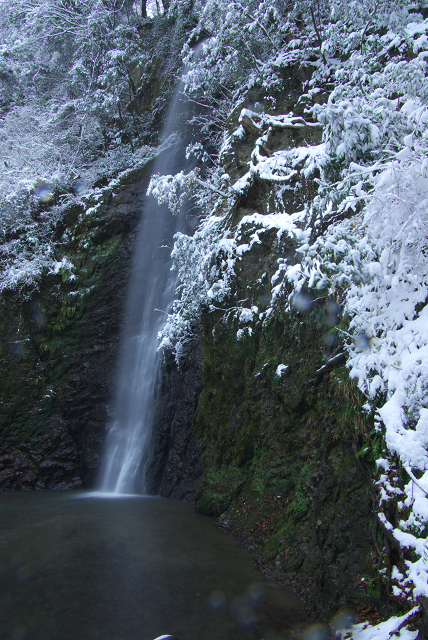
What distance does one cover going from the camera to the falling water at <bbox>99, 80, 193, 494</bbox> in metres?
11.3

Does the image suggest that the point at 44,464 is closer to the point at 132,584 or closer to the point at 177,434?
the point at 177,434

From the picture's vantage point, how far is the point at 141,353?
12188mm

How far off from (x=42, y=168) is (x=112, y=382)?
29.1 ft

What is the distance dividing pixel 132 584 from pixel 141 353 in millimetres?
7543

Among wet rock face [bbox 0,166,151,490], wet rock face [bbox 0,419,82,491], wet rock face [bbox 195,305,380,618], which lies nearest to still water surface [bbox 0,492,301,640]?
wet rock face [bbox 195,305,380,618]

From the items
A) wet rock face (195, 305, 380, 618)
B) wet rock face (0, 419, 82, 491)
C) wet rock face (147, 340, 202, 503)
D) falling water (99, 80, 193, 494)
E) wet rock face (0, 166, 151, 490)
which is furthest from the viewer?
wet rock face (0, 166, 151, 490)

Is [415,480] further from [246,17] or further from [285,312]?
[246,17]

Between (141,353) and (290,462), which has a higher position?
(141,353)

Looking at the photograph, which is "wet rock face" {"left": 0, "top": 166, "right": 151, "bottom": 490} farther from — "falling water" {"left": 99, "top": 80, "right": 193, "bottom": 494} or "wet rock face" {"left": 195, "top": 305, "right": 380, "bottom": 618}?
"wet rock face" {"left": 195, "top": 305, "right": 380, "bottom": 618}

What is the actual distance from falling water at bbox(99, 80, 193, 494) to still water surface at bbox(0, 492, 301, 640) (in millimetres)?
3445

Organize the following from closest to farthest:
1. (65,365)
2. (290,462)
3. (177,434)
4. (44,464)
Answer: (290,462) < (177,434) < (44,464) < (65,365)

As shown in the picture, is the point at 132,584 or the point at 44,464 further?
the point at 44,464

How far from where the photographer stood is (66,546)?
6.28 meters

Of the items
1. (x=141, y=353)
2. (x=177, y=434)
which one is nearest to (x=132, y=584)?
(x=177, y=434)
